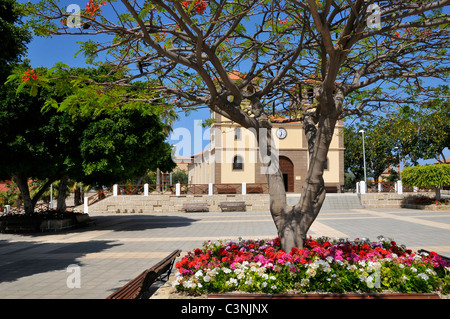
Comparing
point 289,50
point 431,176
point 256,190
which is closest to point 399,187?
point 431,176

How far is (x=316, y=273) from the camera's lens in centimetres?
496

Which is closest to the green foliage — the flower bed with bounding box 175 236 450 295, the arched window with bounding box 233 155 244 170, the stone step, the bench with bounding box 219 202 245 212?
the stone step

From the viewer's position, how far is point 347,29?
207 inches

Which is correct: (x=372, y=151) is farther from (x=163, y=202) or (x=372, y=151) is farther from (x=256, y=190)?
(x=163, y=202)

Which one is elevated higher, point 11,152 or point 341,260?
point 11,152

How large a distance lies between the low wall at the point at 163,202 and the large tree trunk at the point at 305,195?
19094 millimetres

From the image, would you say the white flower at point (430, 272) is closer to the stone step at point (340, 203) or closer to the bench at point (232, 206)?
the bench at point (232, 206)

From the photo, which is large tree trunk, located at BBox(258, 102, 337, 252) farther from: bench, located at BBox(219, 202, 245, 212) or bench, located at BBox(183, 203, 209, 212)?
bench, located at BBox(183, 203, 209, 212)

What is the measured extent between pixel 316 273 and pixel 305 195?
5.03 ft

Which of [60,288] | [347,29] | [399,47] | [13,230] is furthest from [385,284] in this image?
[13,230]

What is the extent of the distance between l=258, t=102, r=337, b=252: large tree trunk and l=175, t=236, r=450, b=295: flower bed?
0.42 metres

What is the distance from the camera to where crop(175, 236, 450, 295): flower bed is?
484cm

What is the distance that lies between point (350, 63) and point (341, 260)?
4446 millimetres
